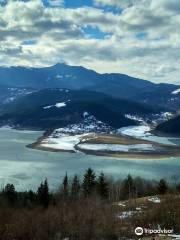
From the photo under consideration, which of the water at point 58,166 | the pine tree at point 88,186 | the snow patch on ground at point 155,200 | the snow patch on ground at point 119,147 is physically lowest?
the snow patch on ground at point 155,200

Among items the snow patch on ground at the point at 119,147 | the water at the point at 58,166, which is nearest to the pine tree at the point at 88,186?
the water at the point at 58,166

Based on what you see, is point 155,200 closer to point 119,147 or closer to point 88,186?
point 88,186

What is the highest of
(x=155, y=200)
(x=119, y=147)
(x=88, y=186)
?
(x=119, y=147)

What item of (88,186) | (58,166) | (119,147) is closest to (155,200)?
(88,186)

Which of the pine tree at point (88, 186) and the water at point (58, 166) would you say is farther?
the water at point (58, 166)

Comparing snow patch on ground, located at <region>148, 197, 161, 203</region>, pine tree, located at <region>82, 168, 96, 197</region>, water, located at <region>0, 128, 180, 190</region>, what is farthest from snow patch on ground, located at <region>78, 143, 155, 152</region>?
snow patch on ground, located at <region>148, 197, 161, 203</region>

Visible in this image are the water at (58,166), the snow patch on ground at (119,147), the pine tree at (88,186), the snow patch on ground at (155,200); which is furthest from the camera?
the snow patch on ground at (119,147)

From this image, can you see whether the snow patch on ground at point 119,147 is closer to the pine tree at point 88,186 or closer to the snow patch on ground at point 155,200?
the pine tree at point 88,186

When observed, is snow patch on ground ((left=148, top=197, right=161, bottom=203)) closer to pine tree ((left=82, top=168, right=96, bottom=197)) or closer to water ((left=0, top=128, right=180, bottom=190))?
pine tree ((left=82, top=168, right=96, bottom=197))

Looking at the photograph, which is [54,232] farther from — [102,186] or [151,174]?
[151,174]
